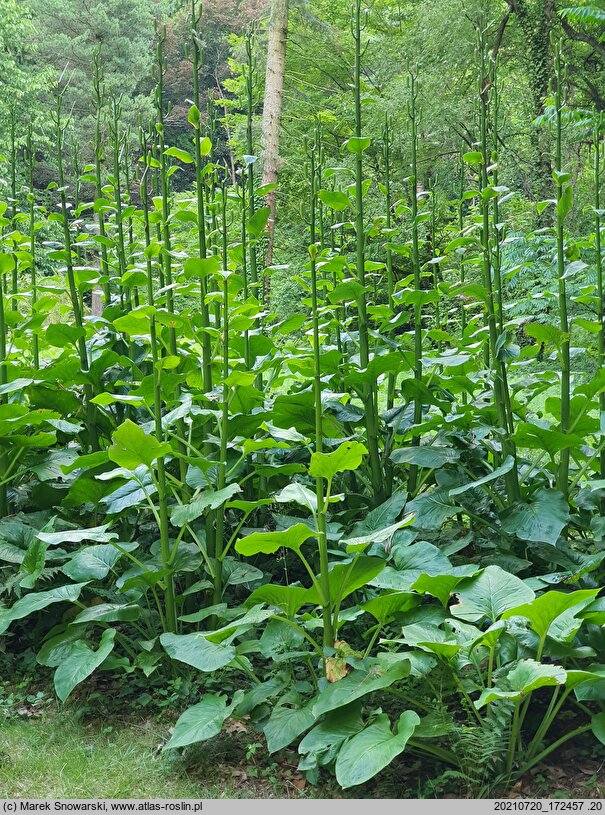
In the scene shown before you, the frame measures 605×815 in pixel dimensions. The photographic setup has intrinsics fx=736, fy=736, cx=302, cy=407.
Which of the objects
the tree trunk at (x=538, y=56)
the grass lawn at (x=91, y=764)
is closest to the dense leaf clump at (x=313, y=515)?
the grass lawn at (x=91, y=764)

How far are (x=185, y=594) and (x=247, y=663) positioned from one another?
0.36 meters

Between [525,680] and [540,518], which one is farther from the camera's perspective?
[540,518]

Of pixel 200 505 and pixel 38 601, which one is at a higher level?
pixel 200 505

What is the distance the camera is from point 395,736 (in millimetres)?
1780

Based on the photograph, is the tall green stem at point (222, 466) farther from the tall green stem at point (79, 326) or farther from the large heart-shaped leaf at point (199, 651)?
the tall green stem at point (79, 326)

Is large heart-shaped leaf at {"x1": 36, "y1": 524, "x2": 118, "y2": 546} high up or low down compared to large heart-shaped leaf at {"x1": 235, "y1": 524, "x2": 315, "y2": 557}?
down

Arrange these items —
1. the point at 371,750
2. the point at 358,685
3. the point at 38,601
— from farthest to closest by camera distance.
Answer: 1. the point at 38,601
2. the point at 358,685
3. the point at 371,750

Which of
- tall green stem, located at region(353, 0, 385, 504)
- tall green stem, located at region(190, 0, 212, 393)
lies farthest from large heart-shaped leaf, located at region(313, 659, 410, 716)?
tall green stem, located at region(190, 0, 212, 393)

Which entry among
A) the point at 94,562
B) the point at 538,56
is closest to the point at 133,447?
the point at 94,562

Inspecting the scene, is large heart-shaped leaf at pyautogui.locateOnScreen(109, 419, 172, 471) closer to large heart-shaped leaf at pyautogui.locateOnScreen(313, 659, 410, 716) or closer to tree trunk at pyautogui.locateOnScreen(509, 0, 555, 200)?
large heart-shaped leaf at pyautogui.locateOnScreen(313, 659, 410, 716)

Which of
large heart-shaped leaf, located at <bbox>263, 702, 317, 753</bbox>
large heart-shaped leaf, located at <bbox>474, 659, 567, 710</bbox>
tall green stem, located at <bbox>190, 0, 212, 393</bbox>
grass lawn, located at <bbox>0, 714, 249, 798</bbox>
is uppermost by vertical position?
tall green stem, located at <bbox>190, 0, 212, 393</bbox>

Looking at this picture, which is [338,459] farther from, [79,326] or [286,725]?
[79,326]

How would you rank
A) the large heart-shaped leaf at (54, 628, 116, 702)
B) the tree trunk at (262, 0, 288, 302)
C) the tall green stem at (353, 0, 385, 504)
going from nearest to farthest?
1. the large heart-shaped leaf at (54, 628, 116, 702)
2. the tall green stem at (353, 0, 385, 504)
3. the tree trunk at (262, 0, 288, 302)

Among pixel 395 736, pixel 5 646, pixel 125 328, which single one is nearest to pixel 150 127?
pixel 125 328
